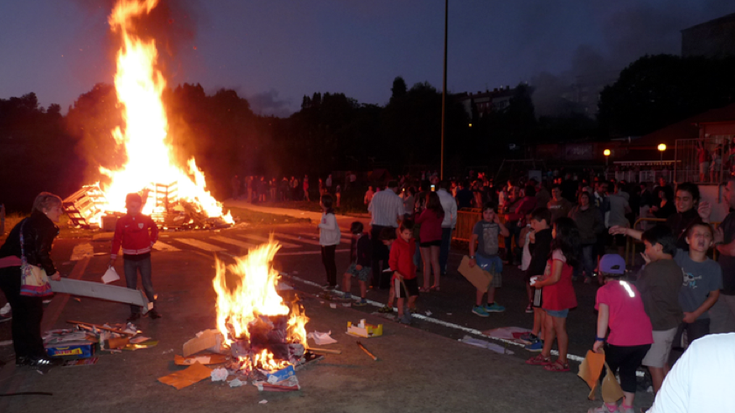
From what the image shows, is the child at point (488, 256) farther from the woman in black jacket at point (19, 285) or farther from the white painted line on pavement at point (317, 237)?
the white painted line on pavement at point (317, 237)

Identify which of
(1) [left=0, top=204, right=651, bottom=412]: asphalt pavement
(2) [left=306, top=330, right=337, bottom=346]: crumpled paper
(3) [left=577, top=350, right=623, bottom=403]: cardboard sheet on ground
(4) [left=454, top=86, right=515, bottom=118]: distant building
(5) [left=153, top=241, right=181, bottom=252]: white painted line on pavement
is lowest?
(1) [left=0, top=204, right=651, bottom=412]: asphalt pavement

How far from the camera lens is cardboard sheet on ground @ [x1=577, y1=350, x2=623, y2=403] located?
4379mm

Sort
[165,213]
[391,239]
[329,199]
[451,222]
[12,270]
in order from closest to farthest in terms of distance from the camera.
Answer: [12,270] < [391,239] < [329,199] < [451,222] < [165,213]

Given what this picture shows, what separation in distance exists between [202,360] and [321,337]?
148 cm

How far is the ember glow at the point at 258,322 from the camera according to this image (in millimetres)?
5559

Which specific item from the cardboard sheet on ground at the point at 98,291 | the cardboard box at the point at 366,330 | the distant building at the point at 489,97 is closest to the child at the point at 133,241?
the cardboard sheet on ground at the point at 98,291

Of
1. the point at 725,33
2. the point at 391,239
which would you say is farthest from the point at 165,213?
the point at 725,33

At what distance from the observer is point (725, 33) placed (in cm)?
5591

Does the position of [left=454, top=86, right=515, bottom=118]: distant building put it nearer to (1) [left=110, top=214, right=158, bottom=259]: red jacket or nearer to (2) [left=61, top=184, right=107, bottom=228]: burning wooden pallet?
(2) [left=61, top=184, right=107, bottom=228]: burning wooden pallet

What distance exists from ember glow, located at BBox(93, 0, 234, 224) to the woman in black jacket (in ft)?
50.6

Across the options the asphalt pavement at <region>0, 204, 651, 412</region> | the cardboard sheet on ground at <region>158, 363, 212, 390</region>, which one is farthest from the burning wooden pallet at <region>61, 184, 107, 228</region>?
the cardboard sheet on ground at <region>158, 363, 212, 390</region>

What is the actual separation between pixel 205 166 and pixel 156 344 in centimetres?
4751

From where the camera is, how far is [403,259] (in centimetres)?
761

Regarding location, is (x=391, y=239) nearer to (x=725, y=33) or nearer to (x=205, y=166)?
(x=205, y=166)
